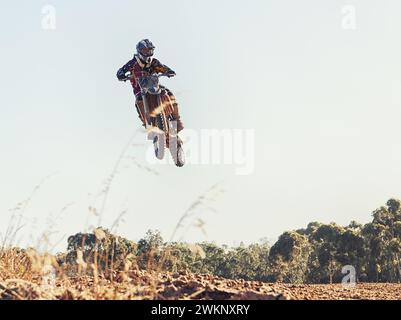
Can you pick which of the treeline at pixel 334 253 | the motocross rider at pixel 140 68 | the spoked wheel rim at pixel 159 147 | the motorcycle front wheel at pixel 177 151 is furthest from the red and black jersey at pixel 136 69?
the treeline at pixel 334 253

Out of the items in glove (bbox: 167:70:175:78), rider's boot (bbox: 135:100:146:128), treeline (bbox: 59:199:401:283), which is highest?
glove (bbox: 167:70:175:78)

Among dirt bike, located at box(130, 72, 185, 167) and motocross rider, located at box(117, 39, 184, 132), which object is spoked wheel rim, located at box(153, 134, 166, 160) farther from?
motocross rider, located at box(117, 39, 184, 132)

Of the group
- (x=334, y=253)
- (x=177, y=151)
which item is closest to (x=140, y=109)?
(x=177, y=151)

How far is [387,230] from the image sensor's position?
47156 millimetres

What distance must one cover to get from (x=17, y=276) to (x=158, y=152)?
14.0 ft

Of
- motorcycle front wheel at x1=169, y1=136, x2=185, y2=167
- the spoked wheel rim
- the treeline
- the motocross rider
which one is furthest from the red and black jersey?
the treeline

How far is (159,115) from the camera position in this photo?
466 inches

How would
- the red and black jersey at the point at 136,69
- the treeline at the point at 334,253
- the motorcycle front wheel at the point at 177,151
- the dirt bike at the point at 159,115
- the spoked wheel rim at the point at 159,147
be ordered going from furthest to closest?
1. the treeline at the point at 334,253
2. the motorcycle front wheel at the point at 177,151
3. the red and black jersey at the point at 136,69
4. the dirt bike at the point at 159,115
5. the spoked wheel rim at the point at 159,147

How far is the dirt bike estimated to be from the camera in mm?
11477

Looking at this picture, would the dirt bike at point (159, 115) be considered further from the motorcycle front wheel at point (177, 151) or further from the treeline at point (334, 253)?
the treeline at point (334, 253)

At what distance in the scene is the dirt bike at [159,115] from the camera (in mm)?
11477
